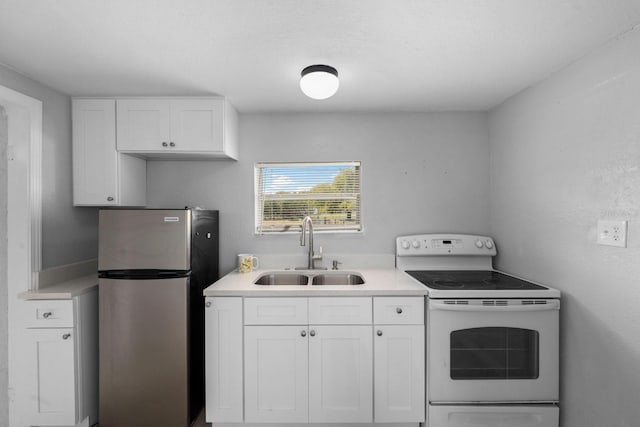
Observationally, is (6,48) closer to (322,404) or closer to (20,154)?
(20,154)

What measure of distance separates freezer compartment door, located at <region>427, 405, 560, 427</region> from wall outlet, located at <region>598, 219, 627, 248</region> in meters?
1.06

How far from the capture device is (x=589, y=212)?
1557 millimetres

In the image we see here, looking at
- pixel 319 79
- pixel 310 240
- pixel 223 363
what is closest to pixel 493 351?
pixel 310 240

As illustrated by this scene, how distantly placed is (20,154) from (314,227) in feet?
6.74

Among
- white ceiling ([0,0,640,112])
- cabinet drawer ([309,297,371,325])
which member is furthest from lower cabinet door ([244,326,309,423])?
white ceiling ([0,0,640,112])

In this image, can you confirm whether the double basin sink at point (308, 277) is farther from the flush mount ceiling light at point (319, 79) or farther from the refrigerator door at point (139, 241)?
the flush mount ceiling light at point (319, 79)

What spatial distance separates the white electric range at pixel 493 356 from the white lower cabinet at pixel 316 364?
12 cm

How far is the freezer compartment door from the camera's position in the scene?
1.72 metres

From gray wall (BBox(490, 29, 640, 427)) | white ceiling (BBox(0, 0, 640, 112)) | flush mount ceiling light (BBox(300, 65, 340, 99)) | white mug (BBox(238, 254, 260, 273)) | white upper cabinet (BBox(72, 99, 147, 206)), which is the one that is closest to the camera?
white ceiling (BBox(0, 0, 640, 112))

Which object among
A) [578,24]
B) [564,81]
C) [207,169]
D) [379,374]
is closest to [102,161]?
[207,169]

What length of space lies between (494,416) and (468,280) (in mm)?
813

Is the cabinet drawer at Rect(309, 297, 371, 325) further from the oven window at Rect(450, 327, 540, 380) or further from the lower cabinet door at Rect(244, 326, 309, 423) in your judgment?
the oven window at Rect(450, 327, 540, 380)

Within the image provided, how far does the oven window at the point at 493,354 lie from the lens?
1.75 metres

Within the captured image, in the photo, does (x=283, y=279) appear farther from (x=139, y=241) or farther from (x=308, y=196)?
(x=139, y=241)
